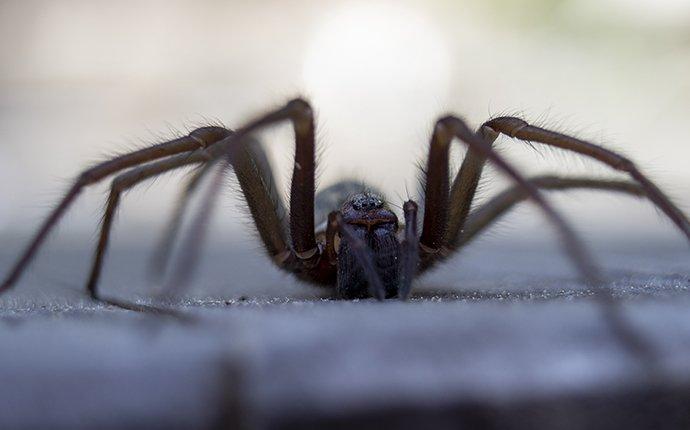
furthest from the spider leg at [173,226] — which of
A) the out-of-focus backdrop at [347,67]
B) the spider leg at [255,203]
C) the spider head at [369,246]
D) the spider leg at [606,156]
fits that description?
the out-of-focus backdrop at [347,67]

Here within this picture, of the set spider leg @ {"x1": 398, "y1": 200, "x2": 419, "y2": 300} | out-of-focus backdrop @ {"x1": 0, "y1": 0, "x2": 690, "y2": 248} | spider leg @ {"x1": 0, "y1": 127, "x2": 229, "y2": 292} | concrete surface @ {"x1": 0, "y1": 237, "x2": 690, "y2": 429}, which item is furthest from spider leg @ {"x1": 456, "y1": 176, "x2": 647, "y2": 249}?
out-of-focus backdrop @ {"x1": 0, "y1": 0, "x2": 690, "y2": 248}

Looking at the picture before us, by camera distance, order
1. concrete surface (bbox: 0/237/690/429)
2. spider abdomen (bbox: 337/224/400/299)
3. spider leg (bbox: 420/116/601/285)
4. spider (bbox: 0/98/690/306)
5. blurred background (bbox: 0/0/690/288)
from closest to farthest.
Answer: concrete surface (bbox: 0/237/690/429), spider leg (bbox: 420/116/601/285), spider (bbox: 0/98/690/306), spider abdomen (bbox: 337/224/400/299), blurred background (bbox: 0/0/690/288)

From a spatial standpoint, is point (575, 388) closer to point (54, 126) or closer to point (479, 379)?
point (479, 379)

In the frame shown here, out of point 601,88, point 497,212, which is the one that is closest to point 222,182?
point 497,212

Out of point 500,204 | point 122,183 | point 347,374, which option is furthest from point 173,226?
point 347,374

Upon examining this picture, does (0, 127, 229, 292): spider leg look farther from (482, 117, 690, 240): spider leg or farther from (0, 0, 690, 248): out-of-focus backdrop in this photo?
(0, 0, 690, 248): out-of-focus backdrop

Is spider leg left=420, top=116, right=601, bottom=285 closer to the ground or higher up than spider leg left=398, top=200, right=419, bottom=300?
higher up

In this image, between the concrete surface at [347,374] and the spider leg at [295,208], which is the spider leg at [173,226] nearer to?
the spider leg at [295,208]

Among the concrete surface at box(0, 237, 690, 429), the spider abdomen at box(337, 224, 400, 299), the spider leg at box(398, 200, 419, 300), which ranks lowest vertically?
the spider abdomen at box(337, 224, 400, 299)

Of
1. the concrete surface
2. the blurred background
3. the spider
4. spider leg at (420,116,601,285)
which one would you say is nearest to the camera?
the concrete surface
